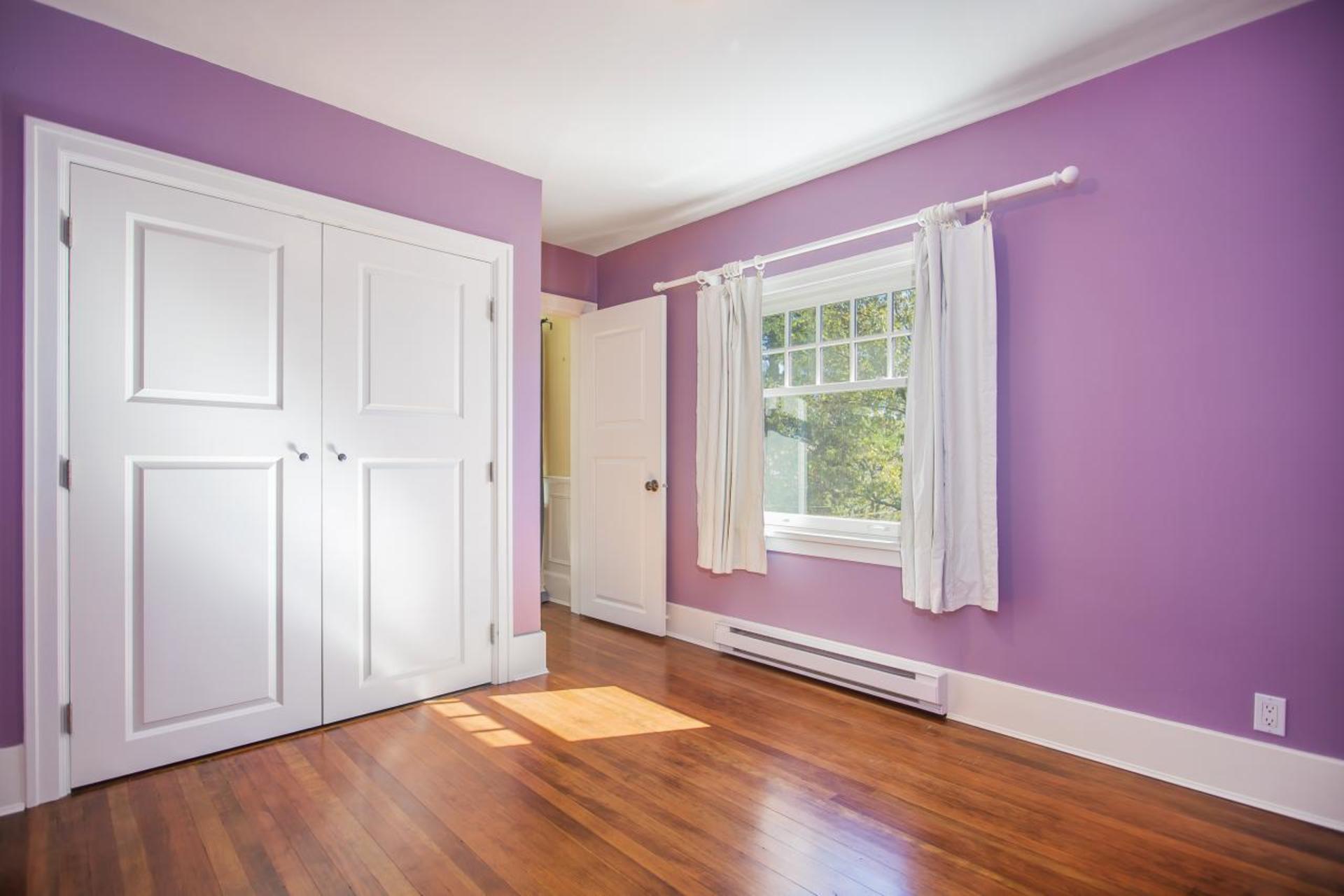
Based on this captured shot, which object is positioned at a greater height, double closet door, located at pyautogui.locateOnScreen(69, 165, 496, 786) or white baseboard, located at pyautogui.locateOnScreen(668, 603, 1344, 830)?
double closet door, located at pyautogui.locateOnScreen(69, 165, 496, 786)

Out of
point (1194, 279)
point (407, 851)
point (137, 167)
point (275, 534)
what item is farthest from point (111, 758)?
point (1194, 279)

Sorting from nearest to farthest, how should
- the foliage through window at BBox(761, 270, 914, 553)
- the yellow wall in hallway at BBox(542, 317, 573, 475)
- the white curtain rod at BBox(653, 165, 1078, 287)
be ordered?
the white curtain rod at BBox(653, 165, 1078, 287) → the foliage through window at BBox(761, 270, 914, 553) → the yellow wall in hallway at BBox(542, 317, 573, 475)

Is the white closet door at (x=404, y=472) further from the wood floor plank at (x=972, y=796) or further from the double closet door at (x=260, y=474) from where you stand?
the wood floor plank at (x=972, y=796)

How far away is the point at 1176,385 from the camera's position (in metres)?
2.19

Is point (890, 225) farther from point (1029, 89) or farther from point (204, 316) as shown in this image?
point (204, 316)

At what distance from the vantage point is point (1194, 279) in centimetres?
215

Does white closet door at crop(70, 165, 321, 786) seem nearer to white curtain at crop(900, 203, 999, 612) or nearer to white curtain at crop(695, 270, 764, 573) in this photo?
white curtain at crop(695, 270, 764, 573)

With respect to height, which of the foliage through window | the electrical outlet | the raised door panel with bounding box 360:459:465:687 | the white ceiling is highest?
the white ceiling

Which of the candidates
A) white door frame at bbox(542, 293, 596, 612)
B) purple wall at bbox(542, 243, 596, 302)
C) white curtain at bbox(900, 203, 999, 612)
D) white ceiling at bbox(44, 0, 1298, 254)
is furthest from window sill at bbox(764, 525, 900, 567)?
purple wall at bbox(542, 243, 596, 302)

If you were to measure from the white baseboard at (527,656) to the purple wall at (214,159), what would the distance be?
6cm

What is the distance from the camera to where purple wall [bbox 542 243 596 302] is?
427 centimetres

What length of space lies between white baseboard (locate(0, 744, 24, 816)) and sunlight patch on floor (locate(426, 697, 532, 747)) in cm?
126

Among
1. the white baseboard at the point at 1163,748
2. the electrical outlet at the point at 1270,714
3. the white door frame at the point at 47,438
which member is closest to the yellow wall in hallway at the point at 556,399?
the white door frame at the point at 47,438

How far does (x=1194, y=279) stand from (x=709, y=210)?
2.35 m
